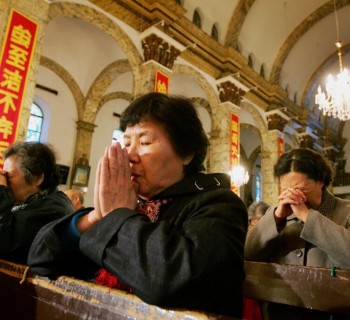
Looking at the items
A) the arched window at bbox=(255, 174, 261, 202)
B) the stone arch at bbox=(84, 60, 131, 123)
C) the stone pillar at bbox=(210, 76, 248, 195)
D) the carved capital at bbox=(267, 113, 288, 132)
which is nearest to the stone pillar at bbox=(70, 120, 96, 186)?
the stone arch at bbox=(84, 60, 131, 123)

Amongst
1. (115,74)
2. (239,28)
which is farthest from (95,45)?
(239,28)

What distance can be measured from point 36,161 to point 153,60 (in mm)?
5449

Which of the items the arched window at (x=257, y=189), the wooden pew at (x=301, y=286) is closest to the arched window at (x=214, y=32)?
the wooden pew at (x=301, y=286)

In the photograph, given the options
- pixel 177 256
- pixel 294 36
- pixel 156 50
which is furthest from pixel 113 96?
pixel 177 256

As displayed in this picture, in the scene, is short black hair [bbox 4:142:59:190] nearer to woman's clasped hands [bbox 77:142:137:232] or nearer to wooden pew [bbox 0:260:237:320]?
wooden pew [bbox 0:260:237:320]

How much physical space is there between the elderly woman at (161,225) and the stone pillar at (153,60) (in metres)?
5.80

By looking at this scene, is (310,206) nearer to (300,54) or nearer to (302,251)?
(302,251)

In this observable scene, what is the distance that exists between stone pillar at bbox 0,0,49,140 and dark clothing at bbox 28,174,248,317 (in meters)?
4.21

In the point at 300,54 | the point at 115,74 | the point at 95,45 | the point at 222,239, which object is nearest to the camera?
the point at 222,239

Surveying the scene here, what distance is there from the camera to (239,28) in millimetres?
9773

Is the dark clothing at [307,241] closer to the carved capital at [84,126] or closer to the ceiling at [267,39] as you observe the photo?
the ceiling at [267,39]

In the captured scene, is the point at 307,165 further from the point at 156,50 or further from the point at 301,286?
the point at 156,50

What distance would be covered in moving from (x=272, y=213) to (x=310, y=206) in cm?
25

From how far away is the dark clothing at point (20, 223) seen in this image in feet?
5.44
